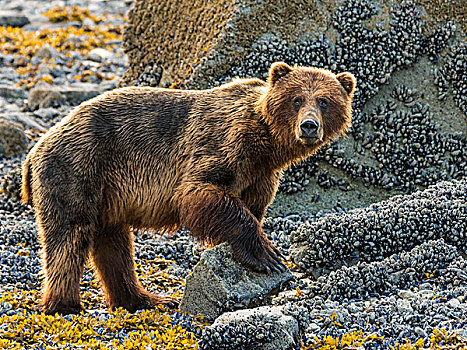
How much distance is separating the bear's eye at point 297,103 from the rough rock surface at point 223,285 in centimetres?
154

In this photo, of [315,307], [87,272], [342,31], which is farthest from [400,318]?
[342,31]

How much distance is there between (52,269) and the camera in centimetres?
711

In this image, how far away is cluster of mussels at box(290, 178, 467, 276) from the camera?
7.91 m

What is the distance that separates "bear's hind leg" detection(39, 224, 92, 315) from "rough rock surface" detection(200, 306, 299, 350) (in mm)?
1827

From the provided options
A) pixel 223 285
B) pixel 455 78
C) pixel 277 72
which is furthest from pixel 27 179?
pixel 455 78

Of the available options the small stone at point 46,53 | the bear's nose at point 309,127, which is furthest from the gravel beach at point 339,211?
the bear's nose at point 309,127

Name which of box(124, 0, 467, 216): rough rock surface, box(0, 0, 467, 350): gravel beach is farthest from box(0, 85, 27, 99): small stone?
box(124, 0, 467, 216): rough rock surface

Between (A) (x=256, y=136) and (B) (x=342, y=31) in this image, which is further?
(B) (x=342, y=31)

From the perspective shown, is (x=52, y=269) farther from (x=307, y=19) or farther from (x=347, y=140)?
(x=307, y=19)

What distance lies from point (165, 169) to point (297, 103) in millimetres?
1556

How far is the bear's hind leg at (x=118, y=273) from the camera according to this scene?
7.59m

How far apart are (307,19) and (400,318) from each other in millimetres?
5775

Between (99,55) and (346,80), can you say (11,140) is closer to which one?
(99,55)

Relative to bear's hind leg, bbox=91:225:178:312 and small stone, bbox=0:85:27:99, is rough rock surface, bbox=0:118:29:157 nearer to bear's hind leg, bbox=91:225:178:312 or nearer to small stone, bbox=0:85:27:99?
small stone, bbox=0:85:27:99
